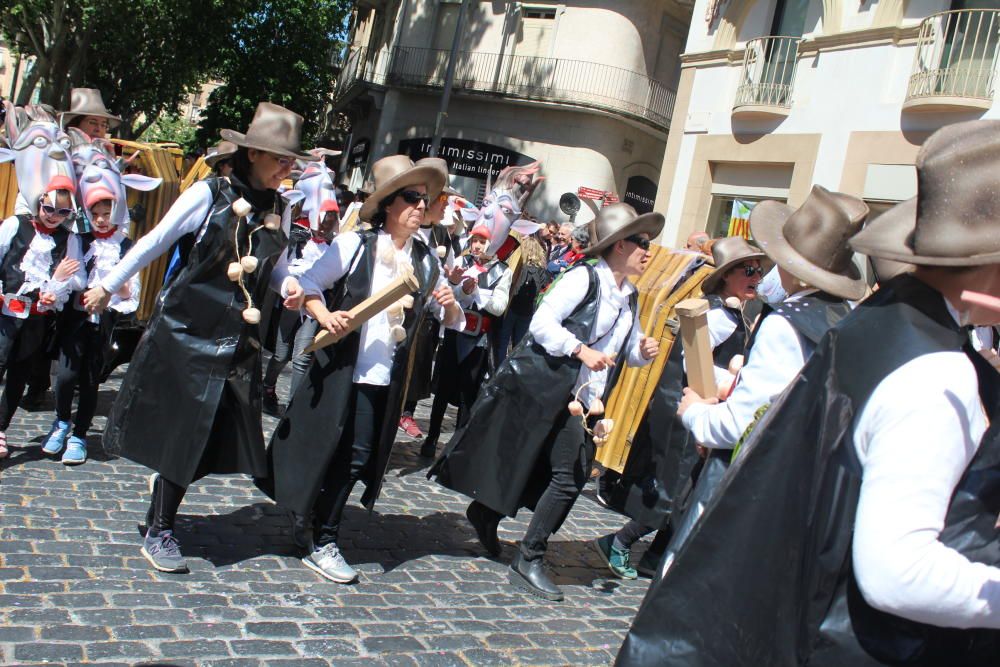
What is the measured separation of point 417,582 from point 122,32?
2426 centimetres

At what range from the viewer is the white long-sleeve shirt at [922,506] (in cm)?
167

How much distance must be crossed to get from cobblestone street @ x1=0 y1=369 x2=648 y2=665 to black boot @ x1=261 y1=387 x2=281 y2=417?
87.9 inches

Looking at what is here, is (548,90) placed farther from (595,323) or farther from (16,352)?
(595,323)

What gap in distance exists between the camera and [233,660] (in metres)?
3.57

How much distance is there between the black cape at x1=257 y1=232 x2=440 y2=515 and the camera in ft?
15.1

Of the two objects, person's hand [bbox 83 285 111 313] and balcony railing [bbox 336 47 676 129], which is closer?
person's hand [bbox 83 285 111 313]

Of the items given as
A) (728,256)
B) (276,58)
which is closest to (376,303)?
(728,256)

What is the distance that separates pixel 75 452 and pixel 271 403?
8.96 ft

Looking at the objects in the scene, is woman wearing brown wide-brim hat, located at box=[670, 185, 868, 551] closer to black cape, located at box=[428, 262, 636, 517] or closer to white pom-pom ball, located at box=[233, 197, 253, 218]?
black cape, located at box=[428, 262, 636, 517]

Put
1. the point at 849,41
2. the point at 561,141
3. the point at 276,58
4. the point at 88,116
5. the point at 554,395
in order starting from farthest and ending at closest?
1. the point at 276,58
2. the point at 561,141
3. the point at 849,41
4. the point at 88,116
5. the point at 554,395

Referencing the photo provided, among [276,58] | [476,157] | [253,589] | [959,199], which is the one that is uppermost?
[276,58]

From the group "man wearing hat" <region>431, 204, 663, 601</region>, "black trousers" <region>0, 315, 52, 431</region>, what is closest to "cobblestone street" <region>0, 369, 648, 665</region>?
"black trousers" <region>0, 315, 52, 431</region>

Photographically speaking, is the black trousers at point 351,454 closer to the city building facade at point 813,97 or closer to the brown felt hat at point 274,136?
the brown felt hat at point 274,136

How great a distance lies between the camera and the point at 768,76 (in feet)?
56.0
